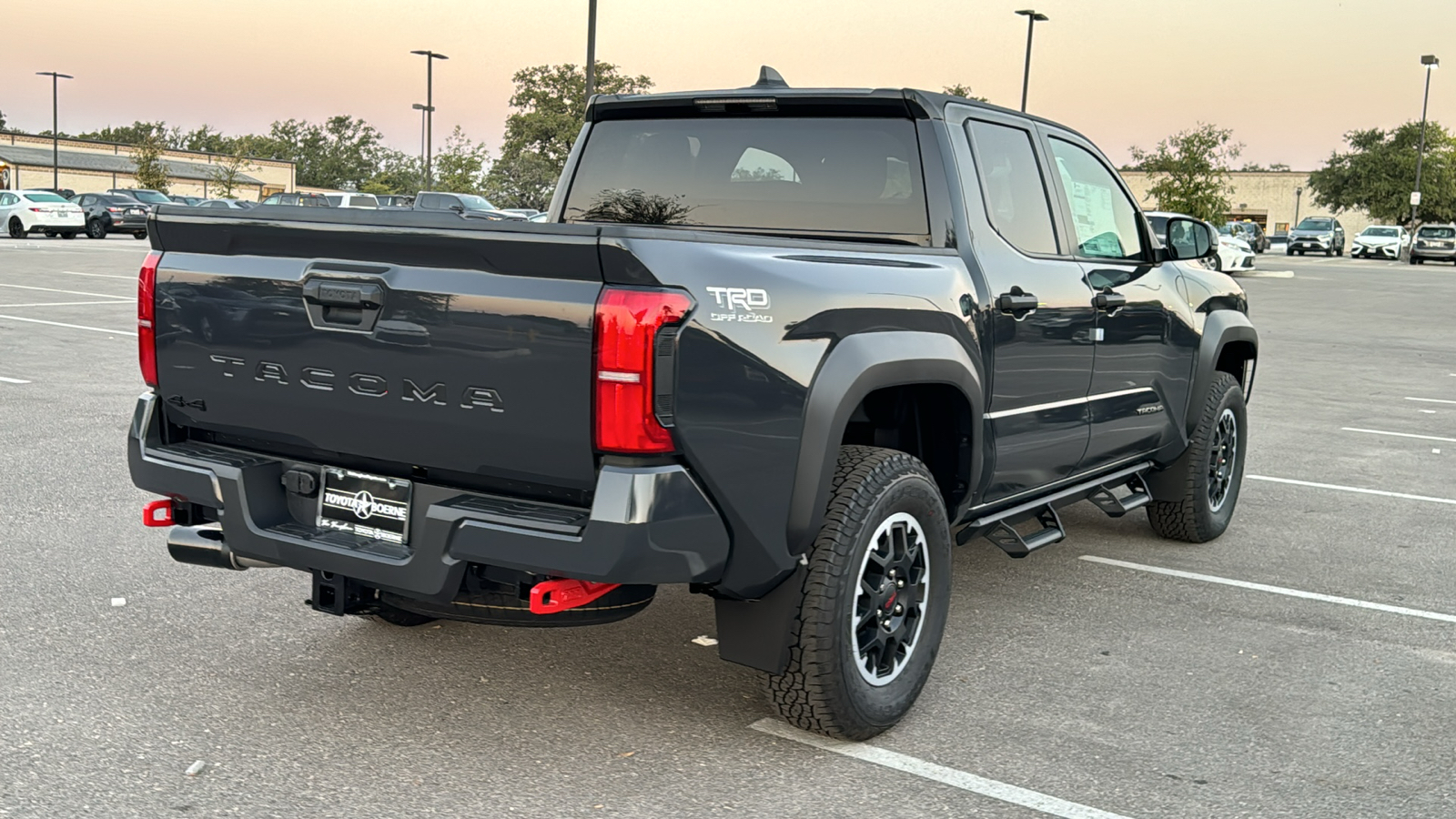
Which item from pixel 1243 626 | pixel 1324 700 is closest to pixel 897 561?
pixel 1324 700

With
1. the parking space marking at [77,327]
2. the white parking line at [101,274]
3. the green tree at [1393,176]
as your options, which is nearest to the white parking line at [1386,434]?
the parking space marking at [77,327]

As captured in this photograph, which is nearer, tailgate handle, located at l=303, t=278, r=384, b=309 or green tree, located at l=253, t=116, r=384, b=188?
tailgate handle, located at l=303, t=278, r=384, b=309

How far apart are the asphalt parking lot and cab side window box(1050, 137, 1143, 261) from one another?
1.49m

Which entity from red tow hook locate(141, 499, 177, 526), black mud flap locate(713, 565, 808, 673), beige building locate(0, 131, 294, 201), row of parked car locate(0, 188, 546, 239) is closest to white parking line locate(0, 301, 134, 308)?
red tow hook locate(141, 499, 177, 526)

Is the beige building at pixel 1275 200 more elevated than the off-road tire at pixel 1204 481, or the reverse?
the beige building at pixel 1275 200

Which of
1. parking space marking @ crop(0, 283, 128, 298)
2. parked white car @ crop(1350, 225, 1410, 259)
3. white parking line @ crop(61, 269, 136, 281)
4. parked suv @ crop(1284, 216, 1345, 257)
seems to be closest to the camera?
parking space marking @ crop(0, 283, 128, 298)

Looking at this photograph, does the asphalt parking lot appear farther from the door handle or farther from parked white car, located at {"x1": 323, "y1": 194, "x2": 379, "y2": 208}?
parked white car, located at {"x1": 323, "y1": 194, "x2": 379, "y2": 208}

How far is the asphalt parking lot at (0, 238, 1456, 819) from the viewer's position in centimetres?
352

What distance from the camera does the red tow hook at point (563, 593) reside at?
10.8 ft

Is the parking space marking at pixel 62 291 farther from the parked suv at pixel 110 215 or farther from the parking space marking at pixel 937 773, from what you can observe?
the parked suv at pixel 110 215

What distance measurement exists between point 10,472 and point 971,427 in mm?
5468

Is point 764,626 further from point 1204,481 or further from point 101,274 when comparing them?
point 101,274

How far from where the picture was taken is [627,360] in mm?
3139

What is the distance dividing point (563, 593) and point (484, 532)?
0.26m
